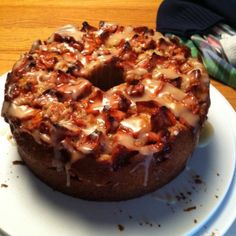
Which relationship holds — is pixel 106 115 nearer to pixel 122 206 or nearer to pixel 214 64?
pixel 122 206

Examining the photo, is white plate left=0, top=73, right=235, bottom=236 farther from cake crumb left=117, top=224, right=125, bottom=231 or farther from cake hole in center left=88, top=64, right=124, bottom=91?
cake hole in center left=88, top=64, right=124, bottom=91

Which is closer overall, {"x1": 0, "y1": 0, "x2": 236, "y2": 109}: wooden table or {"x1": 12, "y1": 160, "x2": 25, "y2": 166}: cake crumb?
{"x1": 12, "y1": 160, "x2": 25, "y2": 166}: cake crumb

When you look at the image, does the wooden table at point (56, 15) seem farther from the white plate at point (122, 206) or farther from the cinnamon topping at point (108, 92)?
the white plate at point (122, 206)

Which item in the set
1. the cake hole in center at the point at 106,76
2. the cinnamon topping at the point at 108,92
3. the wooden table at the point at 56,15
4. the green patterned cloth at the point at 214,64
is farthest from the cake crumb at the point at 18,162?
the green patterned cloth at the point at 214,64

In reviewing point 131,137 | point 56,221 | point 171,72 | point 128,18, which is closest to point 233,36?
point 128,18

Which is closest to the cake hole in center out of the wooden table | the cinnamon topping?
the cinnamon topping

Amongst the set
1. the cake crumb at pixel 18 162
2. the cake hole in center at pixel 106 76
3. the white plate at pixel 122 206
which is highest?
the cake hole in center at pixel 106 76

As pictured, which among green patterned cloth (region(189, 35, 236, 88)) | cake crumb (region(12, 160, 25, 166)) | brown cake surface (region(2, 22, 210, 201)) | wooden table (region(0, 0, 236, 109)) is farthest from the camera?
wooden table (region(0, 0, 236, 109))
